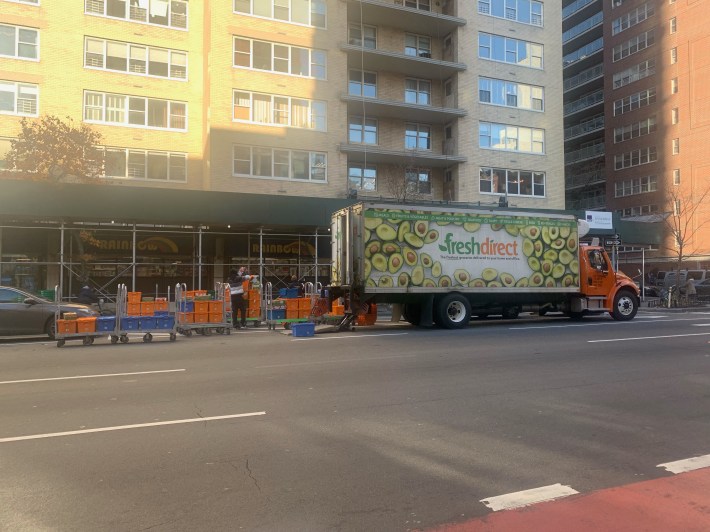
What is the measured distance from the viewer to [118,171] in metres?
26.9

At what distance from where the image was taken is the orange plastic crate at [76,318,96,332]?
42.7 feet

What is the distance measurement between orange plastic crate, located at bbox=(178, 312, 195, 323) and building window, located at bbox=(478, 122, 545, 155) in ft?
72.6

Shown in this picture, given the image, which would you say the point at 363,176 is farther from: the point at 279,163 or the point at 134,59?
the point at 134,59

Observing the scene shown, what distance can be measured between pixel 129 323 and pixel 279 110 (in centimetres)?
1704

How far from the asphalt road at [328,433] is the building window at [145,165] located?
18041 millimetres

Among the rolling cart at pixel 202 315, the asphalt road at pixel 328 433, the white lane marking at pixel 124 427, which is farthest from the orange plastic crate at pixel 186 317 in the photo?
the white lane marking at pixel 124 427

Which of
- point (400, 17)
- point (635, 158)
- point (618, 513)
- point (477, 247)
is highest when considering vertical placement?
point (400, 17)

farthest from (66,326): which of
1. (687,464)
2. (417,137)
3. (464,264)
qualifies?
(417,137)

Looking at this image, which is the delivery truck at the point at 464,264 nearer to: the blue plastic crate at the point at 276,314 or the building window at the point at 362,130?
the blue plastic crate at the point at 276,314

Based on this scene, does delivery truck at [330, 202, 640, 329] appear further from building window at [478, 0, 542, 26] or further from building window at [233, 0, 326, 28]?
building window at [478, 0, 542, 26]

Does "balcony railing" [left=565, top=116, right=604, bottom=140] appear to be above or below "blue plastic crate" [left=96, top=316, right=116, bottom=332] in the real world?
above

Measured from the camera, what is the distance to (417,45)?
32.3 m

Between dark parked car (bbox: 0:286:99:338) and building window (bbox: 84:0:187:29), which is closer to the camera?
dark parked car (bbox: 0:286:99:338)

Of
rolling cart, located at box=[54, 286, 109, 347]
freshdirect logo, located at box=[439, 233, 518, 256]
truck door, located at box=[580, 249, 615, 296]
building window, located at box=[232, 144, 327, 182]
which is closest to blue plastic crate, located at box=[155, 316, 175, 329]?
rolling cart, located at box=[54, 286, 109, 347]
